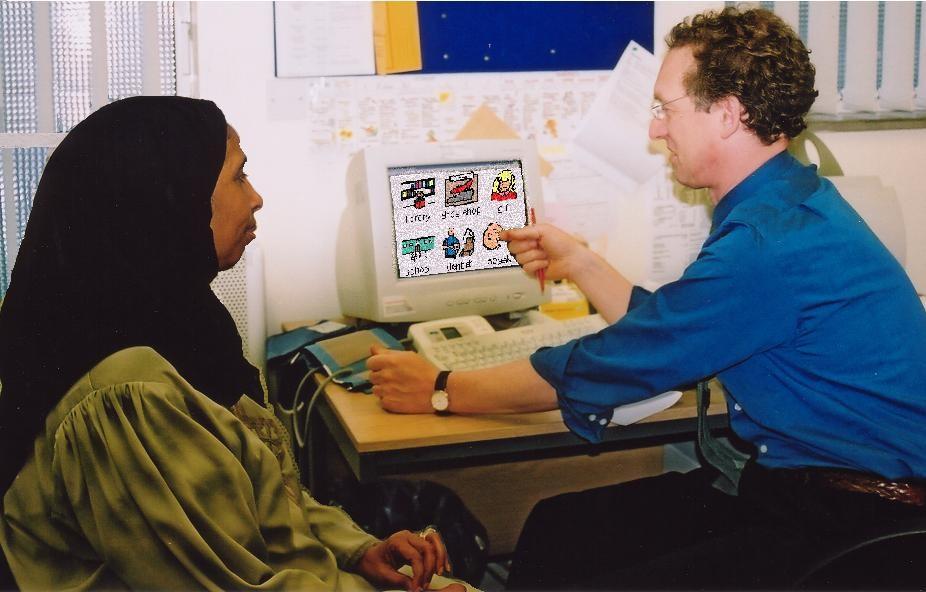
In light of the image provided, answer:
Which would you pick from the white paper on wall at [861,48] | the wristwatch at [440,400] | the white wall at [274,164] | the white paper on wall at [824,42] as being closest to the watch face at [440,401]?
the wristwatch at [440,400]

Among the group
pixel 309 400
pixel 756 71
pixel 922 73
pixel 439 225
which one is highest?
pixel 922 73

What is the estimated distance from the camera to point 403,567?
126 cm

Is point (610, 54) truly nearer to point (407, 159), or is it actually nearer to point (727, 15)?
point (407, 159)

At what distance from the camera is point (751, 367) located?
1.28 m

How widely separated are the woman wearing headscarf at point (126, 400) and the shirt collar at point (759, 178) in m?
0.83

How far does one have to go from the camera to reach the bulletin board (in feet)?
7.09

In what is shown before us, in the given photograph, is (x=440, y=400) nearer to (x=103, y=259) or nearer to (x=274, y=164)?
(x=103, y=259)

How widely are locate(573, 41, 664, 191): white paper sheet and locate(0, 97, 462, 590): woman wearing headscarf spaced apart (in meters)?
1.42

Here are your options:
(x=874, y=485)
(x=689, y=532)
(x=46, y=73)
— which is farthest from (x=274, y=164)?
(x=874, y=485)

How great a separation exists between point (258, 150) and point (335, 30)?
0.36 m

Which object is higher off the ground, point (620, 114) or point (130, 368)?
point (620, 114)

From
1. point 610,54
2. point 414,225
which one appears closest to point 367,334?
point 414,225

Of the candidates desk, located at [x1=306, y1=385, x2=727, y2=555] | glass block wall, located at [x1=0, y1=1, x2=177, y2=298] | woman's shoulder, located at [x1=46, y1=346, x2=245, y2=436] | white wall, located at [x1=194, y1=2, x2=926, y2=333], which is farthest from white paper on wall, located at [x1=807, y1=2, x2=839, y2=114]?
woman's shoulder, located at [x1=46, y1=346, x2=245, y2=436]

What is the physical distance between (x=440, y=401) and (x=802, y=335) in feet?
1.98
